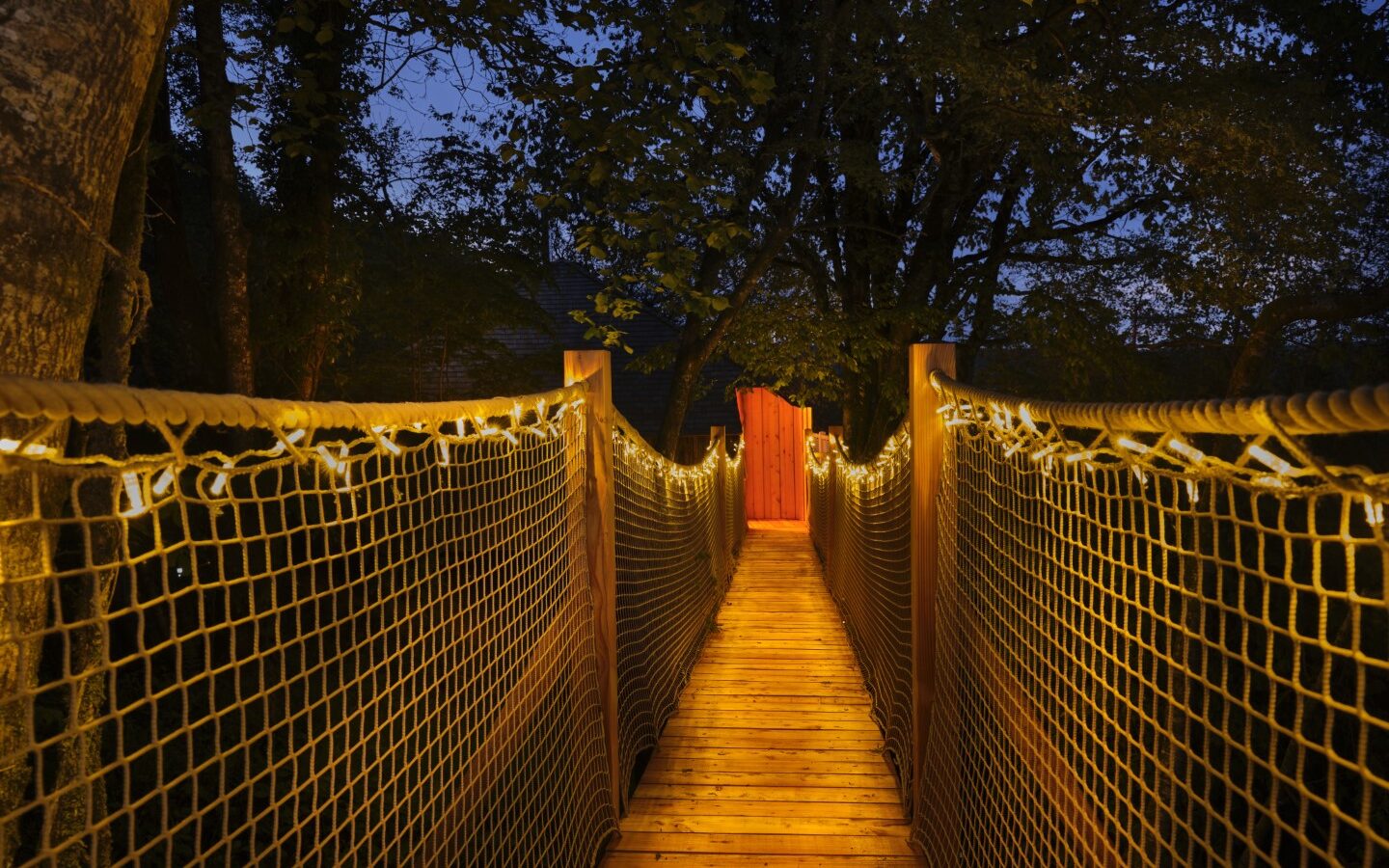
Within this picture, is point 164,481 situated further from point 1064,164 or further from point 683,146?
point 1064,164

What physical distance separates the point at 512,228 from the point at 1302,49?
279 inches

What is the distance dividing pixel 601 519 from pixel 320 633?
4.98 feet

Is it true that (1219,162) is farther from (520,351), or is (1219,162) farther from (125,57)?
(520,351)

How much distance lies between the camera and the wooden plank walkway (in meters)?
2.95

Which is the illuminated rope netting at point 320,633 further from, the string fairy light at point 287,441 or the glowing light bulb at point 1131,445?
the glowing light bulb at point 1131,445

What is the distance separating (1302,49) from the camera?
806 cm

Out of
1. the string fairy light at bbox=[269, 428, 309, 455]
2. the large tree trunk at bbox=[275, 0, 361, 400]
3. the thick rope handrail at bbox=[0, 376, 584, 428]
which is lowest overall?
the string fairy light at bbox=[269, 428, 309, 455]

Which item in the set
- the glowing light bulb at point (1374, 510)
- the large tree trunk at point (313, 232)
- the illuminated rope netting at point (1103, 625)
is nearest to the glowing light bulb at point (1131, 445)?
the illuminated rope netting at point (1103, 625)

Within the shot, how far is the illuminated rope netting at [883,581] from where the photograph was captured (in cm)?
351

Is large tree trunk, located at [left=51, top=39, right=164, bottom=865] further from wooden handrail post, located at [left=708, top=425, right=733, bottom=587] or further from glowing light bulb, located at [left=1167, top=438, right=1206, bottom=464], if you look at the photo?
wooden handrail post, located at [left=708, top=425, right=733, bottom=587]

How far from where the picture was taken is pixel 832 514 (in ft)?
25.7

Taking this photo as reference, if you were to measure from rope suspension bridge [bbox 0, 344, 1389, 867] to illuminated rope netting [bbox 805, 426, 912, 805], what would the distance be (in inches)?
1.6

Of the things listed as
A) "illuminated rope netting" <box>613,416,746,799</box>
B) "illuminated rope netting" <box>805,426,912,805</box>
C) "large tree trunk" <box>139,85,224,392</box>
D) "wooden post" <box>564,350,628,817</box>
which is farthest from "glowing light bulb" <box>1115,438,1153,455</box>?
"large tree trunk" <box>139,85,224,392</box>

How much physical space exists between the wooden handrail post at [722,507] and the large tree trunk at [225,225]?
11.8 feet
